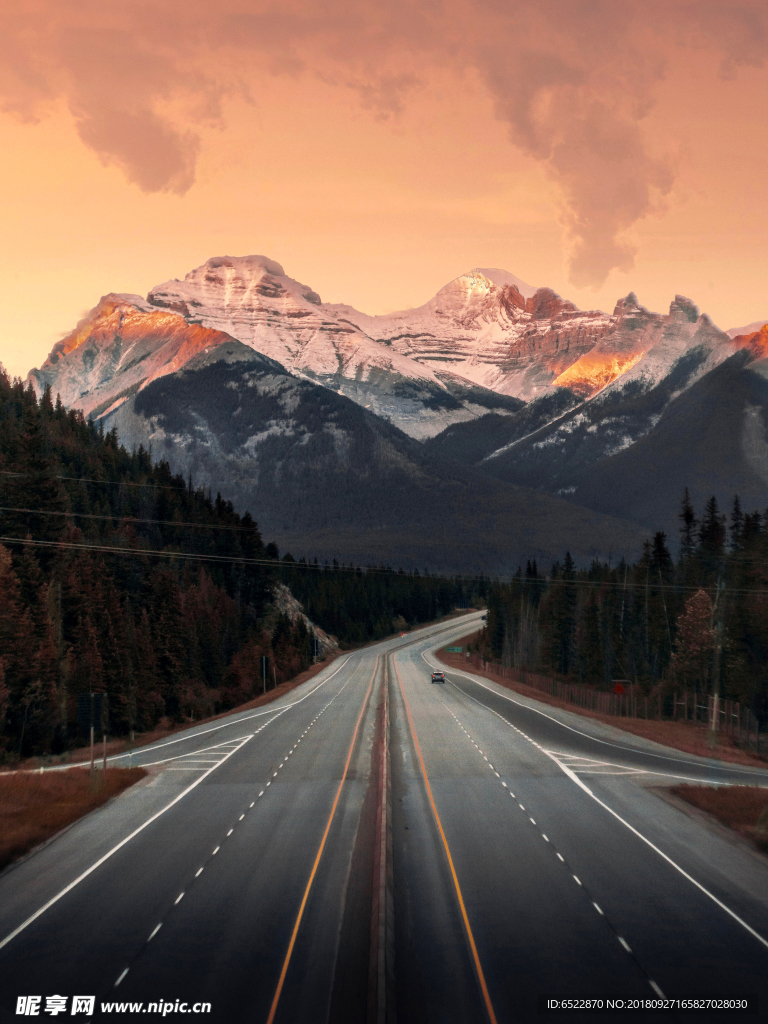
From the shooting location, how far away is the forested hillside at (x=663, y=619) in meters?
94.5

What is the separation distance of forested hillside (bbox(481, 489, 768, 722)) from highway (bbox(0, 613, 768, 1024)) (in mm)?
25415

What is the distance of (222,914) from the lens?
76.2 feet

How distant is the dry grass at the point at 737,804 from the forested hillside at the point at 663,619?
15519 mm

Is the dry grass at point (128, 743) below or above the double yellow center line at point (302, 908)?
below

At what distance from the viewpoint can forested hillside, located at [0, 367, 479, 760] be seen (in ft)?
203

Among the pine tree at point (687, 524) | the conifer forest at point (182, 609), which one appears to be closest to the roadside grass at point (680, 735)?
the conifer forest at point (182, 609)

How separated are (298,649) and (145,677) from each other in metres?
55.9

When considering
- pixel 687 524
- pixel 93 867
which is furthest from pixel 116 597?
pixel 687 524

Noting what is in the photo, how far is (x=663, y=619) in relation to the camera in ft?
392

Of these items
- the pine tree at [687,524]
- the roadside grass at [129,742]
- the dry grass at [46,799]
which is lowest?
the roadside grass at [129,742]

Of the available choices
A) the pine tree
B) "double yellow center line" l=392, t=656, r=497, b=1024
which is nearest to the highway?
"double yellow center line" l=392, t=656, r=497, b=1024

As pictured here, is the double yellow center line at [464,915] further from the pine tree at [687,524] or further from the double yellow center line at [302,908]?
the pine tree at [687,524]

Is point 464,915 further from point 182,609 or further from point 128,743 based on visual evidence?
point 182,609

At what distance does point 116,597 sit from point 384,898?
65.4 metres
